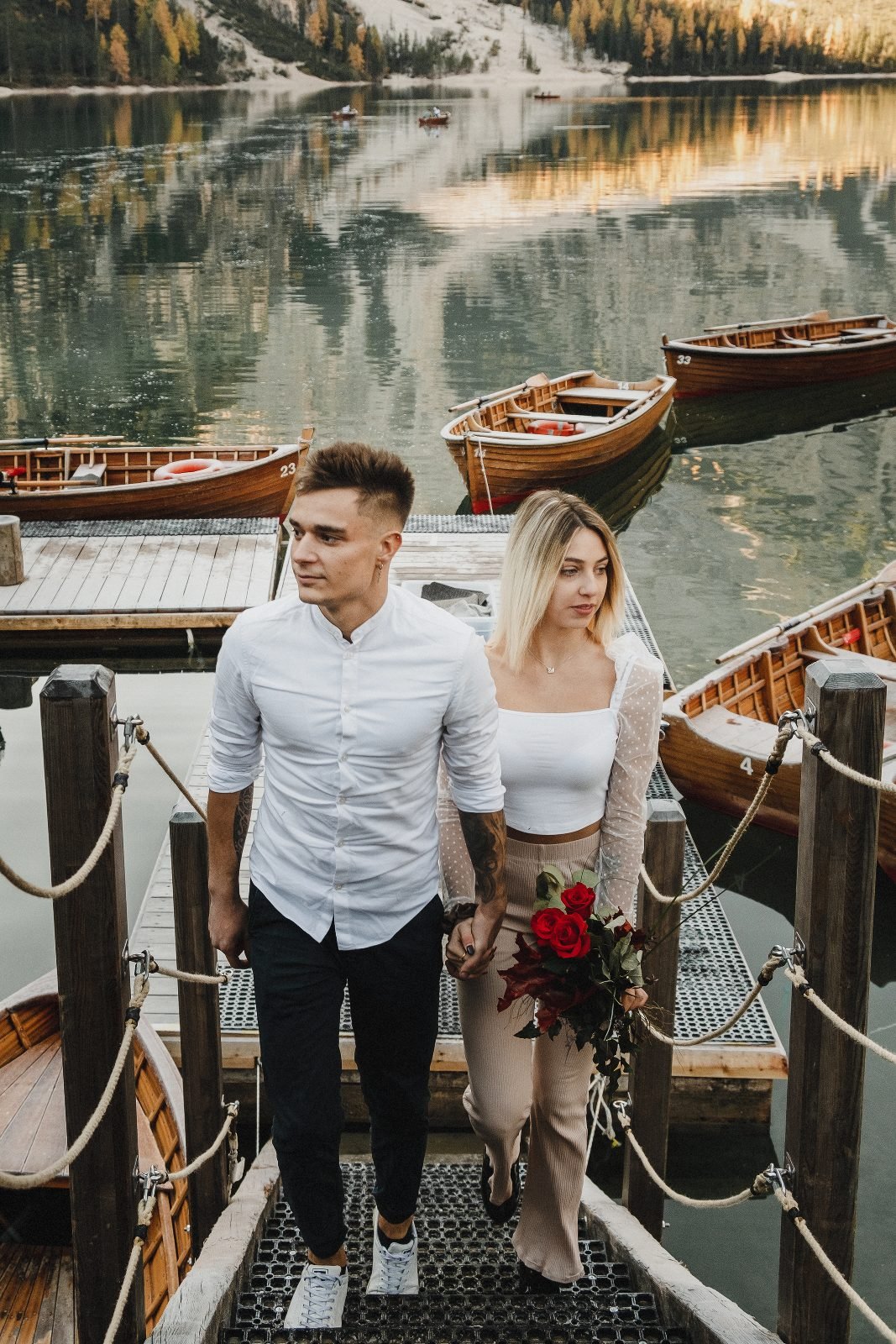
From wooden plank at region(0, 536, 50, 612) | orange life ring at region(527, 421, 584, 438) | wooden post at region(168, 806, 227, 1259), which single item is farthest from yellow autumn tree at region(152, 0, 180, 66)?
wooden post at region(168, 806, 227, 1259)

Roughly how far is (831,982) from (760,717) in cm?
562

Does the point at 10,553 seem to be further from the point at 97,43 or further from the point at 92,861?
the point at 97,43

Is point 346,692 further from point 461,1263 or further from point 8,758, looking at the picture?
point 8,758

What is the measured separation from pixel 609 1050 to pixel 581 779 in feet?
1.72

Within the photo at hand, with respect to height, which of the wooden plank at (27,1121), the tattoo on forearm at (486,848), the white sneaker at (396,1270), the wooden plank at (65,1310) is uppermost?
the tattoo on forearm at (486,848)

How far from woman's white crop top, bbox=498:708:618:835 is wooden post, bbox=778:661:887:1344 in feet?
1.55

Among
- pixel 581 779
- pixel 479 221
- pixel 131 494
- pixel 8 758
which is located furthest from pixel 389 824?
pixel 479 221

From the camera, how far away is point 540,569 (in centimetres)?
272

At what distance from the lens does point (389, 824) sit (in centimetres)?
243

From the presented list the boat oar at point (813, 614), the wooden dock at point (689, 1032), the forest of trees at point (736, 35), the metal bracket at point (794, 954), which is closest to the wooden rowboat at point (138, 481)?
the boat oar at point (813, 614)

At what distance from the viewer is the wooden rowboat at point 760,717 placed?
7066mm

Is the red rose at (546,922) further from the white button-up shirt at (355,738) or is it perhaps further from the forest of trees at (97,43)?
the forest of trees at (97,43)

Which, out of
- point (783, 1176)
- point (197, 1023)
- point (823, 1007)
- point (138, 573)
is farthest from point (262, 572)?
point (823, 1007)

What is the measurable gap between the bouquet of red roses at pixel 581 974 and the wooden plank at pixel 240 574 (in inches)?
296
